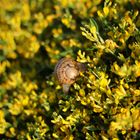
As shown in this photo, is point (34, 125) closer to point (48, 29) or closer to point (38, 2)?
point (48, 29)

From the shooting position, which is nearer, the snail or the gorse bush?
the gorse bush

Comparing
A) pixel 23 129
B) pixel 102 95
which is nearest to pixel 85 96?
pixel 102 95

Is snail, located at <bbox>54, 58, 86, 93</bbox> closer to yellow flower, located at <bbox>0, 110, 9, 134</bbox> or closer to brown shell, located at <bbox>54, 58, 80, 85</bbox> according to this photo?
brown shell, located at <bbox>54, 58, 80, 85</bbox>

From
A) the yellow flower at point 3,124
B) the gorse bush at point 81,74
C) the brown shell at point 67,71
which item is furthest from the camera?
the yellow flower at point 3,124

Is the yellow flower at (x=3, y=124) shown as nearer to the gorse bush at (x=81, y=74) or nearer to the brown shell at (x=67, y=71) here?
the gorse bush at (x=81, y=74)

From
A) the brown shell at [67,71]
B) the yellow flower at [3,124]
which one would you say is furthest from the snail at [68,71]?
the yellow flower at [3,124]

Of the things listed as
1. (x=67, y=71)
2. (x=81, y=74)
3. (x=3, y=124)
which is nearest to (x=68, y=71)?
(x=67, y=71)

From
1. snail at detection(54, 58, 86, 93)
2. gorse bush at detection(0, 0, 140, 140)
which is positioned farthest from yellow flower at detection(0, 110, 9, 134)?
snail at detection(54, 58, 86, 93)

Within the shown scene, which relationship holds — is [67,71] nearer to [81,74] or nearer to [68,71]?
[68,71]
